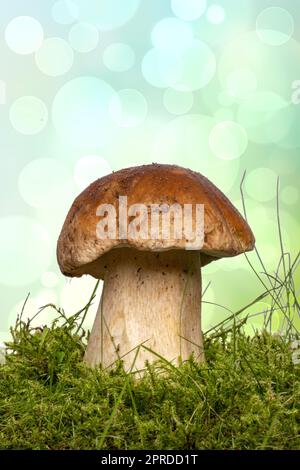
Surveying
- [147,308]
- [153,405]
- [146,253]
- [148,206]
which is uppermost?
[148,206]

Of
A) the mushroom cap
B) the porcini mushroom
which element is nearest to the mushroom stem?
the porcini mushroom

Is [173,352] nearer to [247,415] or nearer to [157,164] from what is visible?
[247,415]

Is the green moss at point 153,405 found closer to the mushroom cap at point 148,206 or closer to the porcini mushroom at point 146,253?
the porcini mushroom at point 146,253

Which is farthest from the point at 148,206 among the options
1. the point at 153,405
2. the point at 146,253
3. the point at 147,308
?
the point at 153,405

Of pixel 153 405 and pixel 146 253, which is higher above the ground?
pixel 146 253

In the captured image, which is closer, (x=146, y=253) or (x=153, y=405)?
(x=153, y=405)

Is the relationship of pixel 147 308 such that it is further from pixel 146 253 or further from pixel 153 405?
pixel 153 405
